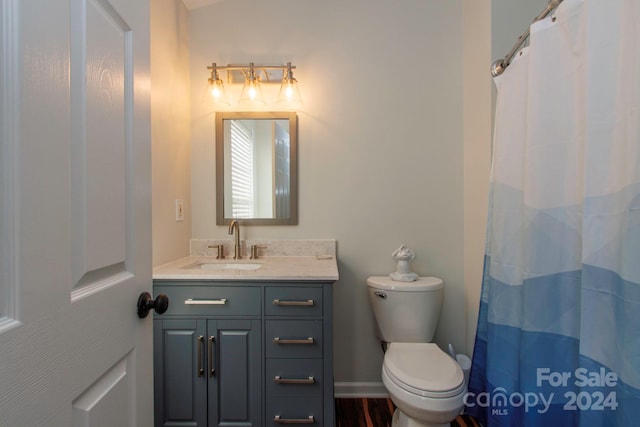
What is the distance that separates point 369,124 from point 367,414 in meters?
1.76

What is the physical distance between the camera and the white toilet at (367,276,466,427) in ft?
3.76

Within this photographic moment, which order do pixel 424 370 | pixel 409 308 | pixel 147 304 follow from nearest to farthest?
pixel 147 304 → pixel 424 370 → pixel 409 308

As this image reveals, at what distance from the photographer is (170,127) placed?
162 centimetres

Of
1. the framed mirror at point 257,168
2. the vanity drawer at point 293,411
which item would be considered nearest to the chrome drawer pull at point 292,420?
the vanity drawer at point 293,411

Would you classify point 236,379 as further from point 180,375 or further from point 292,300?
point 292,300

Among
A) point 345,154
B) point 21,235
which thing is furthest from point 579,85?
point 21,235

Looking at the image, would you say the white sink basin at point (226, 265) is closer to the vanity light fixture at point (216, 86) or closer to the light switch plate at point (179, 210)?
the light switch plate at point (179, 210)

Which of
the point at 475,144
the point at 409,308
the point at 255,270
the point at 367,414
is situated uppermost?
the point at 475,144

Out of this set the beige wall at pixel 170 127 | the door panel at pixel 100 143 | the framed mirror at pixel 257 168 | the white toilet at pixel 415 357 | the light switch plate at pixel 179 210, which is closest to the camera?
the door panel at pixel 100 143

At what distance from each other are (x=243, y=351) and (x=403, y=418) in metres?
0.82

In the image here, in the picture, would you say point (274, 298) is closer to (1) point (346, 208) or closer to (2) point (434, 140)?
(1) point (346, 208)

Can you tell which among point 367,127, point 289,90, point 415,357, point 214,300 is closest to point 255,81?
point 289,90

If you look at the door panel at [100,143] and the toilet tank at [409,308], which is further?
the toilet tank at [409,308]

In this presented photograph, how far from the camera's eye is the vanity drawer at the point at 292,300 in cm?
131
